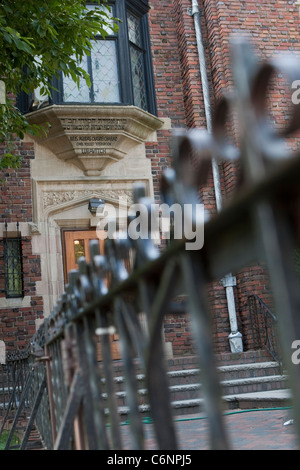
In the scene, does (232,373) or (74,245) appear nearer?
(232,373)

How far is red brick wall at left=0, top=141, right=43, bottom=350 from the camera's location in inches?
351

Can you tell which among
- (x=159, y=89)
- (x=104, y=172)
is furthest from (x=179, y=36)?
(x=104, y=172)

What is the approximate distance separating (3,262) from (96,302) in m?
8.12

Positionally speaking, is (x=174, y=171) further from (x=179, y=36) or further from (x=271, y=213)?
(x=179, y=36)

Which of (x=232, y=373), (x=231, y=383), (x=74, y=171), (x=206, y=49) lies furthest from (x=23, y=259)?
(x=206, y=49)

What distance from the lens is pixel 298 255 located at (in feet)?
21.2

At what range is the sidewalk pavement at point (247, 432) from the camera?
12.9 ft

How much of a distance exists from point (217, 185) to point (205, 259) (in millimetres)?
9180

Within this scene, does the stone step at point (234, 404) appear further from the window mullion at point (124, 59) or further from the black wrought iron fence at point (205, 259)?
the window mullion at point (124, 59)

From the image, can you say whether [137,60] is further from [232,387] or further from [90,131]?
[232,387]

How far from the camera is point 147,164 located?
10.3 meters

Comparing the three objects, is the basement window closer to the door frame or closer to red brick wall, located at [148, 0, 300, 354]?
the door frame

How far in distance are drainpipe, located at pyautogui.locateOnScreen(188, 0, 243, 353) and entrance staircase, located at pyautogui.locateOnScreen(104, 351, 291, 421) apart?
2.52 feet

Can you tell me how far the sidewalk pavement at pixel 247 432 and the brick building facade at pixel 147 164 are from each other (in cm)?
358
